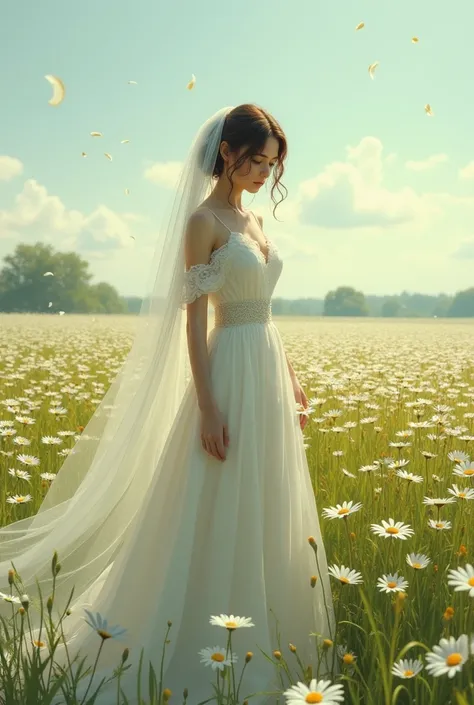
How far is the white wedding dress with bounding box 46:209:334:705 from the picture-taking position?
2639mm

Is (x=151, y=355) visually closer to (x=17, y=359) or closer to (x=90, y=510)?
(x=90, y=510)

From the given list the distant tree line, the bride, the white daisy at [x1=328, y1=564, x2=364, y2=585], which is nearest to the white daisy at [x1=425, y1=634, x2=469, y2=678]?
the white daisy at [x1=328, y1=564, x2=364, y2=585]

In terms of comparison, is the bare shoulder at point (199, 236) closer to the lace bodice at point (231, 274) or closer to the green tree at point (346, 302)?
the lace bodice at point (231, 274)

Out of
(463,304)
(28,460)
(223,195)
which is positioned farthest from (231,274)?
(463,304)

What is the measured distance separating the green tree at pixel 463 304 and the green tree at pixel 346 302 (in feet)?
37.5

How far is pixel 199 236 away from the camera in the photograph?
2779mm

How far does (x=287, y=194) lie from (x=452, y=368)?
19.8 feet

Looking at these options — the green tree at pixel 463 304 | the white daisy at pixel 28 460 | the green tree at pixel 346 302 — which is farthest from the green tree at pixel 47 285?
the white daisy at pixel 28 460

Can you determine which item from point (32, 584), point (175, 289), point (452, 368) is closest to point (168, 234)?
point (175, 289)

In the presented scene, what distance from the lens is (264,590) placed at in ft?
8.68

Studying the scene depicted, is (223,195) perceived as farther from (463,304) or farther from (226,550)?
(463,304)

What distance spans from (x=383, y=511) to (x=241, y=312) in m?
1.42


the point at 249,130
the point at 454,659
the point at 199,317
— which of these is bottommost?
the point at 454,659

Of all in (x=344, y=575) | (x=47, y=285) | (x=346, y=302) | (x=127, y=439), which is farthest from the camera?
A: (x=346, y=302)
